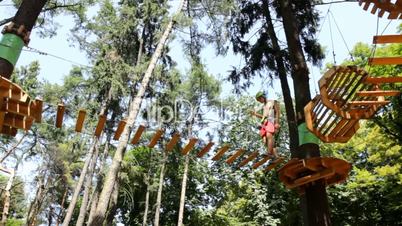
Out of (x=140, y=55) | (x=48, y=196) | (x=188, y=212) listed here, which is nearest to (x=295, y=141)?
(x=140, y=55)

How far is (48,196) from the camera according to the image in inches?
985

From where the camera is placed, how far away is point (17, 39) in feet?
14.5

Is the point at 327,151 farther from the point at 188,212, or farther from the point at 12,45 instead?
the point at 12,45

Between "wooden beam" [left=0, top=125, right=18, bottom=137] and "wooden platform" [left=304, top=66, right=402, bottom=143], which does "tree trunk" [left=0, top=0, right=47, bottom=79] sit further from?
"wooden platform" [left=304, top=66, right=402, bottom=143]

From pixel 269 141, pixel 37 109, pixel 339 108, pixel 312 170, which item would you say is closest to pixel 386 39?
pixel 339 108

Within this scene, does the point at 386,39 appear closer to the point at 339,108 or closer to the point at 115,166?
the point at 339,108

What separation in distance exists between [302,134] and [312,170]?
0.54 metres

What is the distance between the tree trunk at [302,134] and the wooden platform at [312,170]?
0.15 meters

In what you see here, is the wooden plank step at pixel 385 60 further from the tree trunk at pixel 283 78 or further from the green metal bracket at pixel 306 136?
the tree trunk at pixel 283 78

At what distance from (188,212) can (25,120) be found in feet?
58.4

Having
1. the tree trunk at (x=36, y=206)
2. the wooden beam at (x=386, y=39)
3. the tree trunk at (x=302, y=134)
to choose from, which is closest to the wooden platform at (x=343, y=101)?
the tree trunk at (x=302, y=134)

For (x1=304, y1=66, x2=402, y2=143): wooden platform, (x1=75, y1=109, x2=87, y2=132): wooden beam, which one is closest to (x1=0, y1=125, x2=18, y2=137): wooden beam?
(x1=75, y1=109, x2=87, y2=132): wooden beam

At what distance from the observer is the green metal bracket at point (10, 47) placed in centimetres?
431

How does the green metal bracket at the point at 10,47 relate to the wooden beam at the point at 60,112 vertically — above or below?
above
